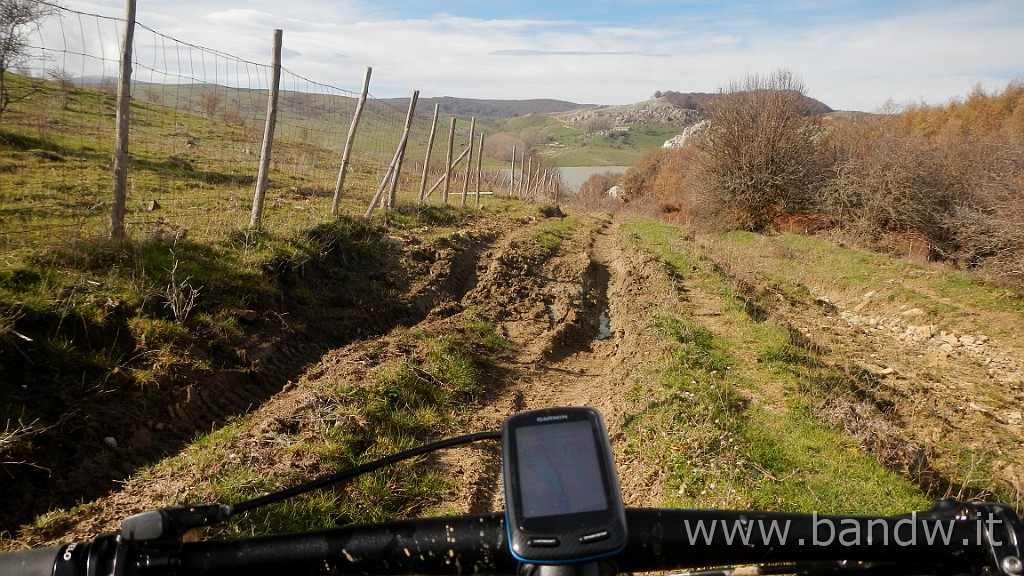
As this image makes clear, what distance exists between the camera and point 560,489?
1.28m

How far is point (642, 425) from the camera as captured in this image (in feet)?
18.0

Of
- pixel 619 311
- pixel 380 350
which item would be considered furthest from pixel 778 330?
pixel 380 350

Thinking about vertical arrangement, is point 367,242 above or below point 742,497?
above

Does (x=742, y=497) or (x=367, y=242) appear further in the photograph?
(x=367, y=242)

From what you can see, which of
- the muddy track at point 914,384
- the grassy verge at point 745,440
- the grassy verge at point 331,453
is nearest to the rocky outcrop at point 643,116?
the muddy track at point 914,384

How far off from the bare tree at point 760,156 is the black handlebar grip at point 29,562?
85.0 feet

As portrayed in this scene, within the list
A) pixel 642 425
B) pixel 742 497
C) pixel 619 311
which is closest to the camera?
pixel 742 497

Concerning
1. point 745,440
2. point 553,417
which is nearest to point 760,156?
point 745,440

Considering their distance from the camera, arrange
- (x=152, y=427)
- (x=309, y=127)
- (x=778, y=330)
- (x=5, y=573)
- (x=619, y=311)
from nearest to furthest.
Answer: (x=5, y=573) → (x=152, y=427) → (x=778, y=330) → (x=619, y=311) → (x=309, y=127)

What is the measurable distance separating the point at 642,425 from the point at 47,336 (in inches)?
204

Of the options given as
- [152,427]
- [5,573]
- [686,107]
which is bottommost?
[152,427]

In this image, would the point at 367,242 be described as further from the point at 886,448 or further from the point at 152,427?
the point at 886,448

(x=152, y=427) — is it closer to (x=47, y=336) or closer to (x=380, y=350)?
(x=47, y=336)

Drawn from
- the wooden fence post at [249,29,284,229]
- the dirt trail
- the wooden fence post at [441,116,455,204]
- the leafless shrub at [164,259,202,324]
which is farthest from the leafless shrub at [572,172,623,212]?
the leafless shrub at [164,259,202,324]
